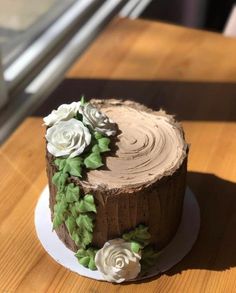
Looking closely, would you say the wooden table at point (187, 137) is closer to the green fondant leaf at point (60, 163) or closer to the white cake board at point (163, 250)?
the white cake board at point (163, 250)

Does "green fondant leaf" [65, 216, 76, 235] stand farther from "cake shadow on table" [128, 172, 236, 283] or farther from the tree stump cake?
"cake shadow on table" [128, 172, 236, 283]

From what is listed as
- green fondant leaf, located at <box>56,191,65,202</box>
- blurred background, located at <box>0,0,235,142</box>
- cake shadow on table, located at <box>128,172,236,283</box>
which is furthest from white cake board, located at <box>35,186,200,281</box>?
blurred background, located at <box>0,0,235,142</box>

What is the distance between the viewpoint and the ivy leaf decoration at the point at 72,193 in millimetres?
780

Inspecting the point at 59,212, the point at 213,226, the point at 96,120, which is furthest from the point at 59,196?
the point at 213,226

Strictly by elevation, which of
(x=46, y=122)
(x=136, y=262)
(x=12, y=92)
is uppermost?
(x=46, y=122)

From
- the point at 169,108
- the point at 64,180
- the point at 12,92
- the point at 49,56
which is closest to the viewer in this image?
the point at 64,180

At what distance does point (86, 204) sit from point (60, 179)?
0.17 ft

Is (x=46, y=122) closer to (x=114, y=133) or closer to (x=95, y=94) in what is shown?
(x=114, y=133)

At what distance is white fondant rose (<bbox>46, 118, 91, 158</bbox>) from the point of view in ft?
2.62

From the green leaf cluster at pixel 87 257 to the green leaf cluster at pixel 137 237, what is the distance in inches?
2.3

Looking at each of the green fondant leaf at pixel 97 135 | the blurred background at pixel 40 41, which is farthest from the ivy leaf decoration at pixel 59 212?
the blurred background at pixel 40 41

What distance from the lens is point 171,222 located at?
2.88ft

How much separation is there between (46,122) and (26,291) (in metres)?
0.26

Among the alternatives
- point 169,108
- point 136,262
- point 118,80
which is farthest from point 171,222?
point 118,80
